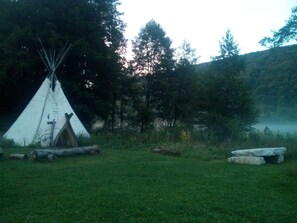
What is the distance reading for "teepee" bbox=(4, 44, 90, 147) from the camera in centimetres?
1371

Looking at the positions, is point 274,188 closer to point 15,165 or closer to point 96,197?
point 96,197

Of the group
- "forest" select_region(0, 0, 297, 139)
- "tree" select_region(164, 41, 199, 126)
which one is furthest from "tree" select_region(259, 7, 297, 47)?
"tree" select_region(164, 41, 199, 126)

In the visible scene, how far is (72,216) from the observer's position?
4730 mm

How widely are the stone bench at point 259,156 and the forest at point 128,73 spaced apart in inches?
212

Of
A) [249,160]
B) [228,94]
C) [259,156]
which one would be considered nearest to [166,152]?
[249,160]

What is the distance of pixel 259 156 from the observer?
407 inches

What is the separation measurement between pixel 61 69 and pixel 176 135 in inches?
466

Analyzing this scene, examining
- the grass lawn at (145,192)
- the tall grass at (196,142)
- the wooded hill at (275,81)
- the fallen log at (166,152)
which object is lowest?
the grass lawn at (145,192)

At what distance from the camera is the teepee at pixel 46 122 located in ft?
45.0

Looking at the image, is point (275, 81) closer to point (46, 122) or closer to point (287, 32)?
point (287, 32)

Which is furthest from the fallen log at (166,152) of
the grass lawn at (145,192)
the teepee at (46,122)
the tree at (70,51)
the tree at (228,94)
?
the tree at (70,51)

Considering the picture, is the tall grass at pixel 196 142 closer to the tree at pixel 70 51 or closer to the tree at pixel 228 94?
the tree at pixel 228 94

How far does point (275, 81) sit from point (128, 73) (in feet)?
35.6

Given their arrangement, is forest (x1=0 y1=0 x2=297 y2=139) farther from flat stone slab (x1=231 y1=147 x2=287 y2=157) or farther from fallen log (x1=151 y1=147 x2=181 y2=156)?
flat stone slab (x1=231 y1=147 x2=287 y2=157)
